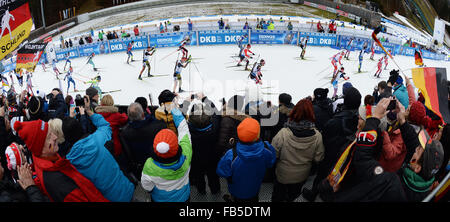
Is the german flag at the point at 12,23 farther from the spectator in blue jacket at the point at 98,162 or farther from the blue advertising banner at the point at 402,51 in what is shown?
the blue advertising banner at the point at 402,51

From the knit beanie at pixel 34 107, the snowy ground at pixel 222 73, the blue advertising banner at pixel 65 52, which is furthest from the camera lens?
the blue advertising banner at pixel 65 52

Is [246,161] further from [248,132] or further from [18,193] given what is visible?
[18,193]

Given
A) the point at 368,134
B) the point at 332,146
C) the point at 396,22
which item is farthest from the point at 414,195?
the point at 396,22

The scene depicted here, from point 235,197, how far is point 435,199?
2.25 metres

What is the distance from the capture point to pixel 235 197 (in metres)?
3.76

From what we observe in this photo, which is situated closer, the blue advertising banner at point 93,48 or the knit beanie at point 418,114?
the knit beanie at point 418,114

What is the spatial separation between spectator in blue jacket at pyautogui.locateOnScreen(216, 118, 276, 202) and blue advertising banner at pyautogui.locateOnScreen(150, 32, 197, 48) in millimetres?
21666

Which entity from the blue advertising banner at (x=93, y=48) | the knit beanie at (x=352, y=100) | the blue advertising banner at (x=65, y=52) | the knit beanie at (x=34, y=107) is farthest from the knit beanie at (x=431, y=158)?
the blue advertising banner at (x=65, y=52)

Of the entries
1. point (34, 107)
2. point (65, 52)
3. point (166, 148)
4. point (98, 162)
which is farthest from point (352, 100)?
point (65, 52)

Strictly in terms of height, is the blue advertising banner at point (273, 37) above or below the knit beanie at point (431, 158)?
above

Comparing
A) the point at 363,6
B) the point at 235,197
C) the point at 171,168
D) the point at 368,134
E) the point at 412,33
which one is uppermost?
the point at 363,6

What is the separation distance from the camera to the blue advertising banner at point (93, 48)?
22919 mm

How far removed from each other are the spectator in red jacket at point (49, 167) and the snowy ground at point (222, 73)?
8860 millimetres

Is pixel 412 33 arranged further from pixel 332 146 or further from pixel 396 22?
pixel 332 146
